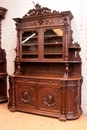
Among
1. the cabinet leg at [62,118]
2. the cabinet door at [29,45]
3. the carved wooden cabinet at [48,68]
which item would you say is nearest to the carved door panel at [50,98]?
the carved wooden cabinet at [48,68]

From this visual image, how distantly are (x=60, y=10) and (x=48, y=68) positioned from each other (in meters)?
1.48

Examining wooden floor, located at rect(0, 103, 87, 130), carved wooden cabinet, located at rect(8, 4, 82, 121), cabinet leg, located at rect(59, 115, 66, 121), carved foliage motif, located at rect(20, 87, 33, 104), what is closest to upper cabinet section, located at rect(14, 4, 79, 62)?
carved wooden cabinet, located at rect(8, 4, 82, 121)

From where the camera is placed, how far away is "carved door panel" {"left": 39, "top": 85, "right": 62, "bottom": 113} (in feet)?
10.5

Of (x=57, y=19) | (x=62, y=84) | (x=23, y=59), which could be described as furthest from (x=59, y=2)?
(x=62, y=84)

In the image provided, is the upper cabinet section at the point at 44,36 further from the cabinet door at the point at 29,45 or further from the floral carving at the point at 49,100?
the floral carving at the point at 49,100

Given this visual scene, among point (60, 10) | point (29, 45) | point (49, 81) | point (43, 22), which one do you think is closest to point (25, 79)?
point (49, 81)

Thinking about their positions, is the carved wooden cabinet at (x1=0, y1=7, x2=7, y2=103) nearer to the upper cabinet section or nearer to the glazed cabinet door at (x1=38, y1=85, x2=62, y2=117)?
the upper cabinet section

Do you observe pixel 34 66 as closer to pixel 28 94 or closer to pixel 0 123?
pixel 28 94

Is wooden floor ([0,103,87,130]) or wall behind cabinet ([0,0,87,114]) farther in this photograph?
wall behind cabinet ([0,0,87,114])

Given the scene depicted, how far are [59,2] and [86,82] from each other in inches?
81.9

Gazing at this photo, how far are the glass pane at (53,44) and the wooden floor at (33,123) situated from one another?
1410 mm

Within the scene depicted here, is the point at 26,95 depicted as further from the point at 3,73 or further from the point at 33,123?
the point at 3,73

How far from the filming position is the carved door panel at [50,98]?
3.22 meters

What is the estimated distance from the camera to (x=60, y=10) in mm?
3711
